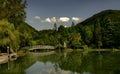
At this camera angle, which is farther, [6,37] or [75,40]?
[75,40]

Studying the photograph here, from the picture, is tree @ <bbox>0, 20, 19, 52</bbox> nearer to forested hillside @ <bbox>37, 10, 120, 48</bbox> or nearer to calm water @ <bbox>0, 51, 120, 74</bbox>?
calm water @ <bbox>0, 51, 120, 74</bbox>

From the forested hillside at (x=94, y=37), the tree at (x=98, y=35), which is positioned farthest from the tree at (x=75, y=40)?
Answer: the tree at (x=98, y=35)

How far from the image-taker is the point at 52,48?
77.0m

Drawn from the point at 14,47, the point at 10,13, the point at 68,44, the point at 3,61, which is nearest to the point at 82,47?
the point at 68,44

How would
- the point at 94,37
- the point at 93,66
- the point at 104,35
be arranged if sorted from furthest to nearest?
the point at 94,37
the point at 104,35
the point at 93,66

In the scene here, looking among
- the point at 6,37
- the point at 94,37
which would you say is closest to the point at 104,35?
the point at 94,37

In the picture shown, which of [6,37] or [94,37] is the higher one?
[94,37]

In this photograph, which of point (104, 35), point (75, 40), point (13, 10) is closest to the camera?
point (13, 10)

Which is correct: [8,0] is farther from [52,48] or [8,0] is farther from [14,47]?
[52,48]

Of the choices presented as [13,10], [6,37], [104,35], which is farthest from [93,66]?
[104,35]

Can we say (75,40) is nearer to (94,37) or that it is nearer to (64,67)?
(94,37)

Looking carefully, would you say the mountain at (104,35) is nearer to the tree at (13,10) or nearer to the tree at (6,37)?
the tree at (13,10)

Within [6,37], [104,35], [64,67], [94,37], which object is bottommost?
[64,67]

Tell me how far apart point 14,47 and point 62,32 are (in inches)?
1745
